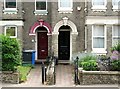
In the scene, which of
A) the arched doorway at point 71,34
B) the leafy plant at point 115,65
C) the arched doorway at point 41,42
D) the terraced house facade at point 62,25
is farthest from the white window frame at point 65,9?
the leafy plant at point 115,65

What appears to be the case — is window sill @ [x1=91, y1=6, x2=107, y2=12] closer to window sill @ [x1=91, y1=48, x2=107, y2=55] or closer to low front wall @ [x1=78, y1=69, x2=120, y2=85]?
window sill @ [x1=91, y1=48, x2=107, y2=55]

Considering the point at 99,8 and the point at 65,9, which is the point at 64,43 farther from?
the point at 99,8

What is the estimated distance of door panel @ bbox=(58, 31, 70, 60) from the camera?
27750 mm

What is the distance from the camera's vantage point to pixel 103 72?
1611 centimetres

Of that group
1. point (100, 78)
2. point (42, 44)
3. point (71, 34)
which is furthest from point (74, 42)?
point (100, 78)

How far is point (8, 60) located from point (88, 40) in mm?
9953

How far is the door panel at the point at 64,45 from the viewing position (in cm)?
2775

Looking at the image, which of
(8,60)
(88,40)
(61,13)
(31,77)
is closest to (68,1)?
(61,13)

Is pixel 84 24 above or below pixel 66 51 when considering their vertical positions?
above

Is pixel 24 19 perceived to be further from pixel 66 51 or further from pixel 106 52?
pixel 106 52

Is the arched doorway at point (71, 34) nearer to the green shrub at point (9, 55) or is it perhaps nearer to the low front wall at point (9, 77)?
the green shrub at point (9, 55)

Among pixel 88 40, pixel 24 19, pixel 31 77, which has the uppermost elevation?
pixel 24 19

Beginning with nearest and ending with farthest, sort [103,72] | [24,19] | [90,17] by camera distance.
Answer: [103,72]
[90,17]
[24,19]

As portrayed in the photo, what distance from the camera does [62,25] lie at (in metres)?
26.4
